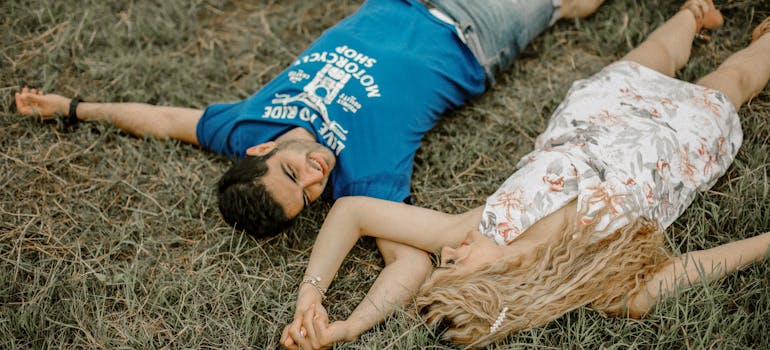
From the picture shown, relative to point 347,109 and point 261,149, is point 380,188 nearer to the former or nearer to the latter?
point 347,109

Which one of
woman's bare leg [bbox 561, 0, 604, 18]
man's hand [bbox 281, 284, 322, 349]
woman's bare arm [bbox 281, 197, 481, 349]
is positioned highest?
woman's bare leg [bbox 561, 0, 604, 18]

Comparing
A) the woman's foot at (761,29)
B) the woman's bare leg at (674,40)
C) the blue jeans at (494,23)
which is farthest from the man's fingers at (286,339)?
the woman's foot at (761,29)

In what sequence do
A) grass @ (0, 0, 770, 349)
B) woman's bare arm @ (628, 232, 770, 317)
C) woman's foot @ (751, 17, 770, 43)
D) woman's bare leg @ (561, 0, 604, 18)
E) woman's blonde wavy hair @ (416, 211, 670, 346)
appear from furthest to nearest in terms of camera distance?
1. woman's bare leg @ (561, 0, 604, 18)
2. woman's foot @ (751, 17, 770, 43)
3. grass @ (0, 0, 770, 349)
4. woman's bare arm @ (628, 232, 770, 317)
5. woman's blonde wavy hair @ (416, 211, 670, 346)

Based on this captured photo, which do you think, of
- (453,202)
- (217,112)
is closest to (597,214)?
(453,202)

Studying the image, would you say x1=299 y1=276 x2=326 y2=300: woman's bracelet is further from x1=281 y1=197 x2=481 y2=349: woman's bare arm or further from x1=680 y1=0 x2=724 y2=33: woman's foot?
x1=680 y1=0 x2=724 y2=33: woman's foot

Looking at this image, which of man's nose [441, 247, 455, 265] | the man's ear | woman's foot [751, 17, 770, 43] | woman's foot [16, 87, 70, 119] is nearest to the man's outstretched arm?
woman's foot [16, 87, 70, 119]

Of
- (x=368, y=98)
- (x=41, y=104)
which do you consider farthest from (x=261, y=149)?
(x=41, y=104)

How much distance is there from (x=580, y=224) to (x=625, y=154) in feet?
1.32

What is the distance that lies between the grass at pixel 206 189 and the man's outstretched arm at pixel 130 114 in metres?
0.07

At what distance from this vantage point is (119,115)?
10.7 feet

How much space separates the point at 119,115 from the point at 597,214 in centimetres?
251

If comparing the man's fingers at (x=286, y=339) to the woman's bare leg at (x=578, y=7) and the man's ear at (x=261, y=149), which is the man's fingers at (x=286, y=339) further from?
the woman's bare leg at (x=578, y=7)

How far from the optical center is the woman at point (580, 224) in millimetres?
2332

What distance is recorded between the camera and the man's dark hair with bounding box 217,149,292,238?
2.69m
